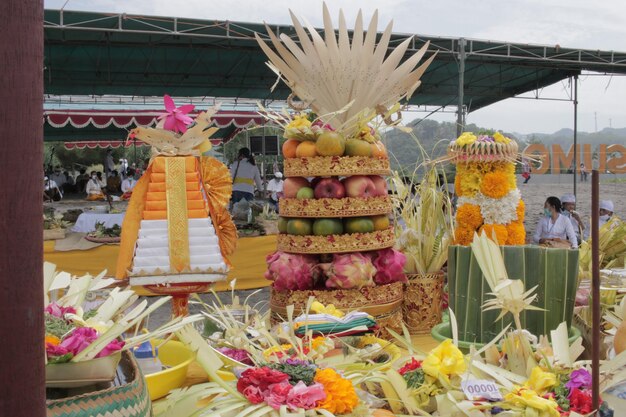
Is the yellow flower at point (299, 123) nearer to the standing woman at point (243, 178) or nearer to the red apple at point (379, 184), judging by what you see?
the red apple at point (379, 184)

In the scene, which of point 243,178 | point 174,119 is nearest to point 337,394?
point 174,119

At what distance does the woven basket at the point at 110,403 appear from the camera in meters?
0.93

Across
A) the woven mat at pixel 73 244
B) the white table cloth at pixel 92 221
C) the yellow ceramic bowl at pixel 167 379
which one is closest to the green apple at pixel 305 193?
the yellow ceramic bowl at pixel 167 379

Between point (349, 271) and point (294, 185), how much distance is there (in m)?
0.44

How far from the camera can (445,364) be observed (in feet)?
4.50

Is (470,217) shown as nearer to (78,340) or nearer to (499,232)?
(499,232)

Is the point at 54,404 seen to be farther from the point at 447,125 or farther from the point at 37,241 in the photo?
the point at 447,125

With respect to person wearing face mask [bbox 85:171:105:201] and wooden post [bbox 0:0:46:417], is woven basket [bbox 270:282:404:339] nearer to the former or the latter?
Result: wooden post [bbox 0:0:46:417]

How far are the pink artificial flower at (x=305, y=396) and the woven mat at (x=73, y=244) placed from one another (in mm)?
5987

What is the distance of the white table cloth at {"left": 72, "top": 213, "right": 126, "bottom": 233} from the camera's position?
7543 mm

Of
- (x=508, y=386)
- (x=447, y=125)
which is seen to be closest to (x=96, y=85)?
(x=447, y=125)

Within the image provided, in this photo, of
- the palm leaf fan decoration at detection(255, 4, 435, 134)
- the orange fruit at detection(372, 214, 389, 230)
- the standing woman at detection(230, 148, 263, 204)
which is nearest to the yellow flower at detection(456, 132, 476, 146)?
the palm leaf fan decoration at detection(255, 4, 435, 134)

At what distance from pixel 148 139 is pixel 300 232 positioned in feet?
2.96

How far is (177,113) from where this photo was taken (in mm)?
2912
